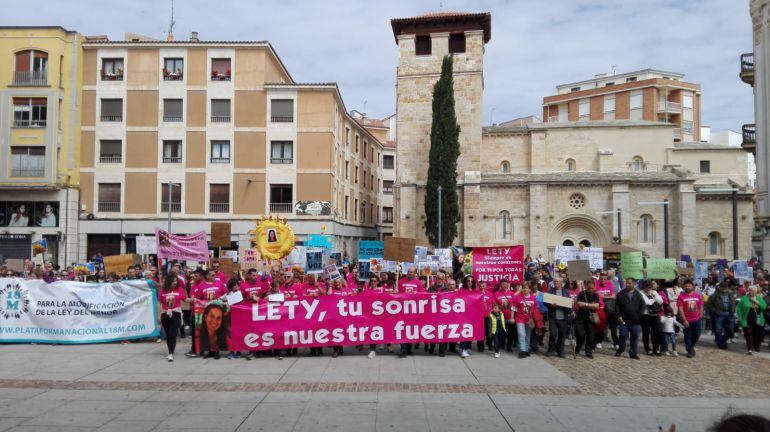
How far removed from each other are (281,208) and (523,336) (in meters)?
26.8

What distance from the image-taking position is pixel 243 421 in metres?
7.09

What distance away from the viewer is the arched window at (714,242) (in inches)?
1726

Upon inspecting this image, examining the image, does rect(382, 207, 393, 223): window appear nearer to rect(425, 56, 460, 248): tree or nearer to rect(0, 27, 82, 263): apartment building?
rect(425, 56, 460, 248): tree

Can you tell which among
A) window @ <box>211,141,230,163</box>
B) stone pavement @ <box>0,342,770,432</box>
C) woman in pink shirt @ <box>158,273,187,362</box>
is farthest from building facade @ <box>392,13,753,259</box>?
woman in pink shirt @ <box>158,273,187,362</box>

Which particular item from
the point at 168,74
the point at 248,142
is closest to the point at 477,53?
the point at 248,142

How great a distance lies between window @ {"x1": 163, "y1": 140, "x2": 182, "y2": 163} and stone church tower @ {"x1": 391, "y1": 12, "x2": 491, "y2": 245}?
16.2 m

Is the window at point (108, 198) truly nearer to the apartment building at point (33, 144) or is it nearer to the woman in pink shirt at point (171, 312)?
the apartment building at point (33, 144)

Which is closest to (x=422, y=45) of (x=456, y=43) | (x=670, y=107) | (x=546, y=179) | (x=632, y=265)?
(x=456, y=43)

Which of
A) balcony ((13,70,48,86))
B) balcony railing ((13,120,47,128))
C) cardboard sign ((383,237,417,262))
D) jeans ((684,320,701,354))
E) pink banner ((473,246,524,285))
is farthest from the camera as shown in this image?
balcony ((13,70,48,86))

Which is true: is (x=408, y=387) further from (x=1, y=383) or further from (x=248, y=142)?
(x=248, y=142)

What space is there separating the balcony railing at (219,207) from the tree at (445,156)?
14.0 metres

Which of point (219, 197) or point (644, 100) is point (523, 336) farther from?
point (644, 100)

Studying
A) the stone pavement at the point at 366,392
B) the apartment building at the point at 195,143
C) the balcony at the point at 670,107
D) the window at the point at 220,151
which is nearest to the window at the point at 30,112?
the apartment building at the point at 195,143

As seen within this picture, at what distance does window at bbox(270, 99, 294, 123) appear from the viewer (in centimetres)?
3694
